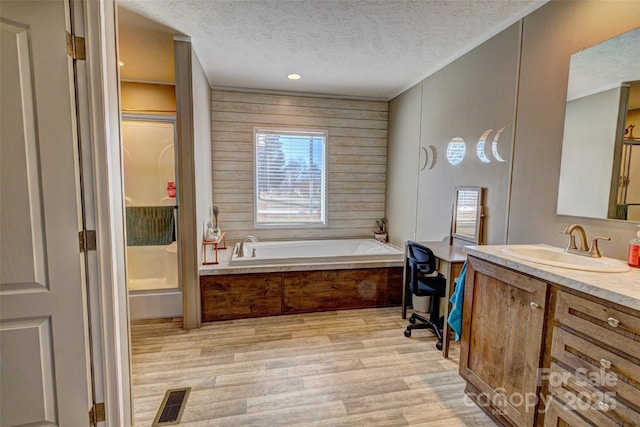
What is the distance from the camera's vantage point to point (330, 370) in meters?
2.22

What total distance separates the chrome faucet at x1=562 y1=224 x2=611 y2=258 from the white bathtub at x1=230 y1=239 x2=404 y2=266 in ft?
5.81

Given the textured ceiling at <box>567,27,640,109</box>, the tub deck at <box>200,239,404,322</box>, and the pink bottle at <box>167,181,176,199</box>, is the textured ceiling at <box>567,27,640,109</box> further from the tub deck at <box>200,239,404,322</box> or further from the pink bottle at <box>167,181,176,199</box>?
the pink bottle at <box>167,181,176,199</box>

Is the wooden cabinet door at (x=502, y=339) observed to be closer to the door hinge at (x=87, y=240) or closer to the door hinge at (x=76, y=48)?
the door hinge at (x=87, y=240)

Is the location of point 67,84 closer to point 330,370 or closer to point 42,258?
point 42,258

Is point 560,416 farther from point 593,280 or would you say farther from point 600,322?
point 593,280

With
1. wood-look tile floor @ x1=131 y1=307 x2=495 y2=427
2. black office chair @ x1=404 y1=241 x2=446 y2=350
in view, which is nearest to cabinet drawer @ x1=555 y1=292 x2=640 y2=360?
wood-look tile floor @ x1=131 y1=307 x2=495 y2=427

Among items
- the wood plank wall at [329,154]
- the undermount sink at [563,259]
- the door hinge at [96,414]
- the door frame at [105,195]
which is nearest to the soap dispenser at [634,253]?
the undermount sink at [563,259]

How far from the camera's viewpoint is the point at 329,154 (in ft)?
13.9

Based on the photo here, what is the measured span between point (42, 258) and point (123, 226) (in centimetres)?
37

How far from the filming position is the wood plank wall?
391 cm

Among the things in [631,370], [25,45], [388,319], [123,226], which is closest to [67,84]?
[25,45]

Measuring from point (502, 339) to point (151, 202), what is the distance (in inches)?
132

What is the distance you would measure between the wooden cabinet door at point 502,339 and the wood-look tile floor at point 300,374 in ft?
0.65

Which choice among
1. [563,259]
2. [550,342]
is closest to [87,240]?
[550,342]
